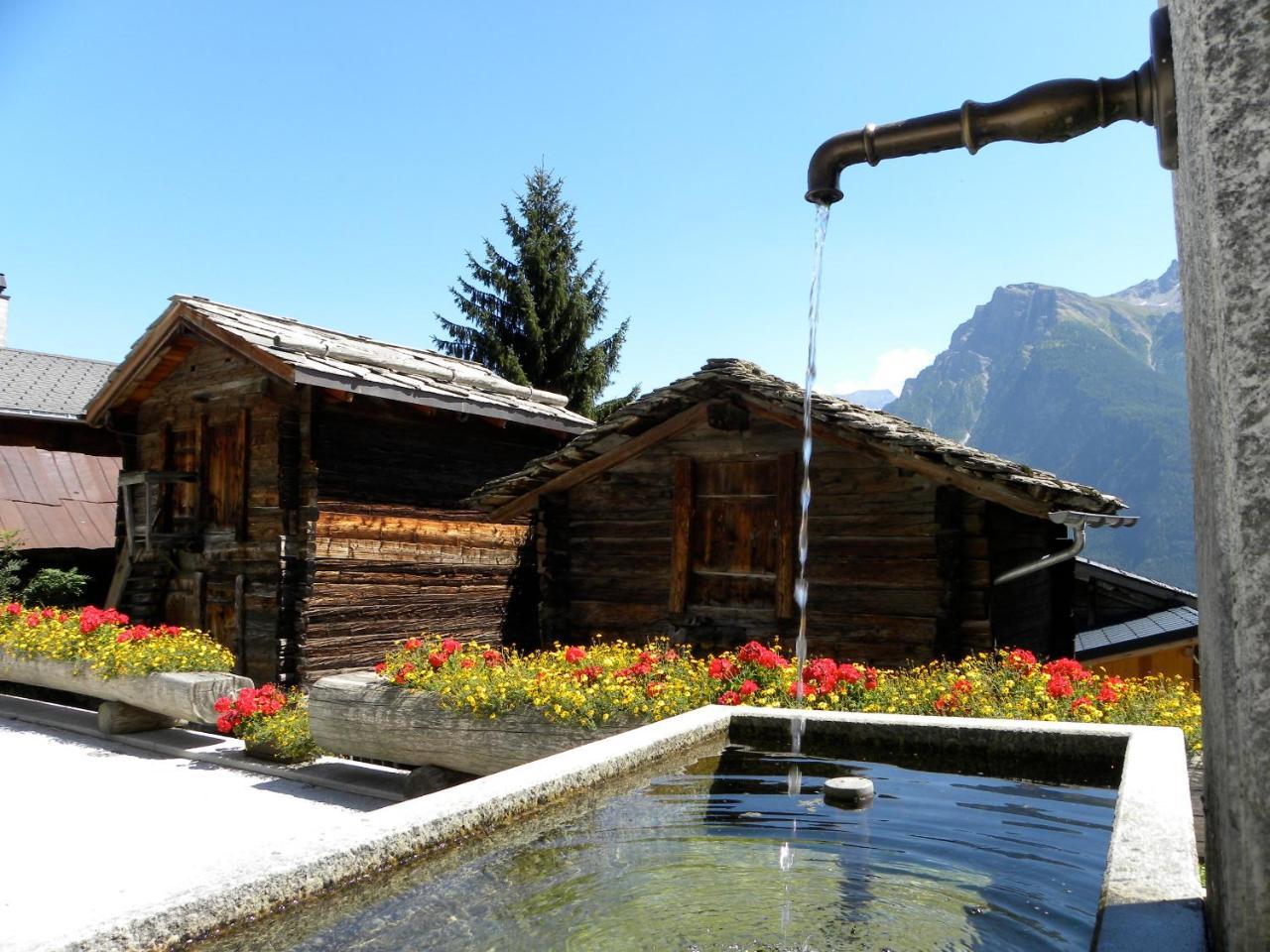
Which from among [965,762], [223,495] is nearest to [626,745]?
[965,762]

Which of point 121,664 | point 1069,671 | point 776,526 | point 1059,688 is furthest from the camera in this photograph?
point 121,664

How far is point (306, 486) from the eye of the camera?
12672mm

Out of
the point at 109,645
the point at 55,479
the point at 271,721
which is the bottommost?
the point at 271,721

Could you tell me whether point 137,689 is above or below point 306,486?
below

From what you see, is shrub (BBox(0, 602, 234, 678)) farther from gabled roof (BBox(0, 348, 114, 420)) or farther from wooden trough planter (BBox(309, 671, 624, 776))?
gabled roof (BBox(0, 348, 114, 420))

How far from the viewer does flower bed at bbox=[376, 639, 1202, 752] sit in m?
6.41

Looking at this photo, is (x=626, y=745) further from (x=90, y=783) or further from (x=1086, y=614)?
(x=1086, y=614)

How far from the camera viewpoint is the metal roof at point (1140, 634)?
48.3 feet

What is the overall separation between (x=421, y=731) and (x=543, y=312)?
2019 cm

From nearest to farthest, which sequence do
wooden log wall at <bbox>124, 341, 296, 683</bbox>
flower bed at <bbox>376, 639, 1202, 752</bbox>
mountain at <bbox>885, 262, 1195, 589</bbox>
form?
flower bed at <bbox>376, 639, 1202, 752</bbox> → wooden log wall at <bbox>124, 341, 296, 683</bbox> → mountain at <bbox>885, 262, 1195, 589</bbox>

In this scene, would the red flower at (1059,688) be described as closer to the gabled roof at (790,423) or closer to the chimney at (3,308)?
the gabled roof at (790,423)

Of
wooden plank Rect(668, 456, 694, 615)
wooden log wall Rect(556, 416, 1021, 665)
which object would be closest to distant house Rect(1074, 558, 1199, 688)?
wooden log wall Rect(556, 416, 1021, 665)

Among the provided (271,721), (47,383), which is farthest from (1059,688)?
(47,383)

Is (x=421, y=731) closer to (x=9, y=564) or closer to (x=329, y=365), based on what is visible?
(x=329, y=365)
